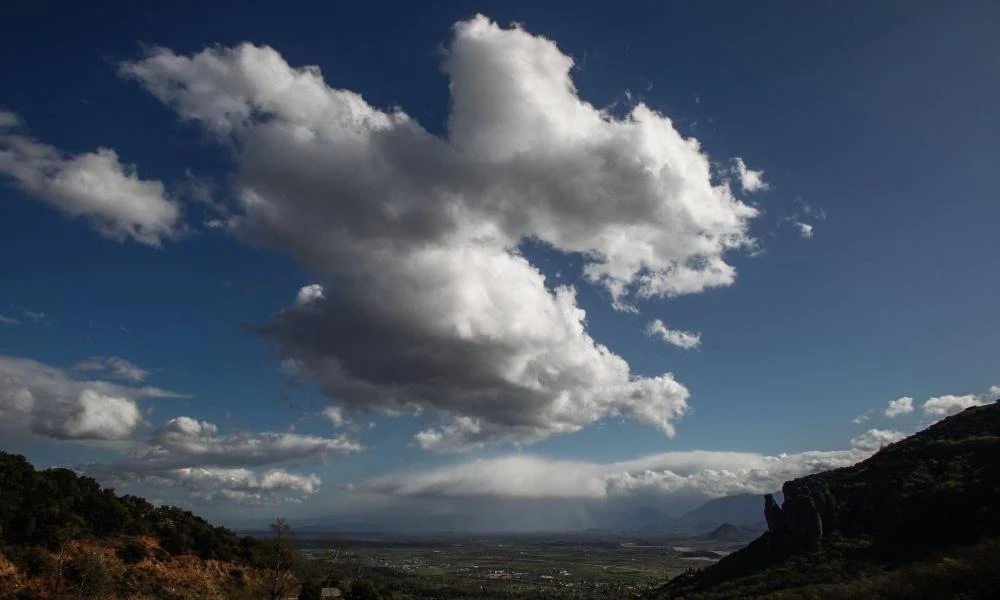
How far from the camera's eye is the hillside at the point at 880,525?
2445 inches

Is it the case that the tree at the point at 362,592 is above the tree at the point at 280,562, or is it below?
below

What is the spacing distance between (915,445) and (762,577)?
46.4 meters

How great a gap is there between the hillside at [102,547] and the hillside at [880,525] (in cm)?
5889

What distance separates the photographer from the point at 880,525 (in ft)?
262

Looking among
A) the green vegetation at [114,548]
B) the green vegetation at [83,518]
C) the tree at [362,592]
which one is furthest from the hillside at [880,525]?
the green vegetation at [83,518]

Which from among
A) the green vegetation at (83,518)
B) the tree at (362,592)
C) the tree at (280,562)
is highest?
the green vegetation at (83,518)

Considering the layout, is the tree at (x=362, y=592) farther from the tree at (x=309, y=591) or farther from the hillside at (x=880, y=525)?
the hillside at (x=880, y=525)

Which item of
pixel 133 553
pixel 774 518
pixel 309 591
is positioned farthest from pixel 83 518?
pixel 774 518

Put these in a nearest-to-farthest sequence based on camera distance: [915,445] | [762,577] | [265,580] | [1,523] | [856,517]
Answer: [1,523], [265,580], [762,577], [856,517], [915,445]

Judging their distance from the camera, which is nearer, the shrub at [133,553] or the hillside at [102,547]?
the hillside at [102,547]

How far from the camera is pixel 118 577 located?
57219 mm

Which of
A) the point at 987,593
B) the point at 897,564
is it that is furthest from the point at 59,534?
the point at 897,564

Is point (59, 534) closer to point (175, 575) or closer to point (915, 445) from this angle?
point (175, 575)

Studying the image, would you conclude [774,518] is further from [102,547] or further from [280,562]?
[102,547]
